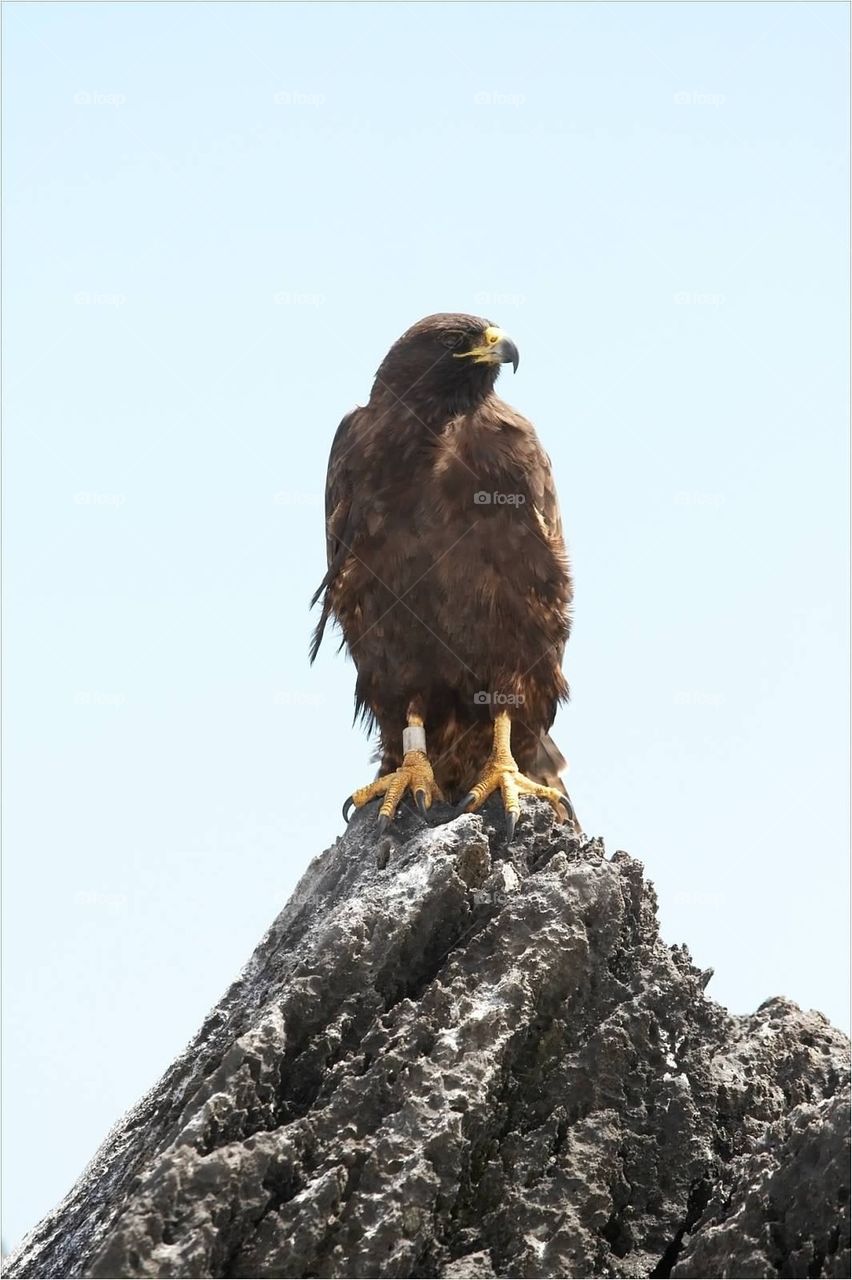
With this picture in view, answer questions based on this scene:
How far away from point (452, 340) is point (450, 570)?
121 cm

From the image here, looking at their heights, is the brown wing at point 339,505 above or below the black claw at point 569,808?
above

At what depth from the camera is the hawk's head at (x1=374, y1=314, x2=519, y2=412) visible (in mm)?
6949

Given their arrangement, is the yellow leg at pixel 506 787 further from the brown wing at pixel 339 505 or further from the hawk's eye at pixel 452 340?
the hawk's eye at pixel 452 340

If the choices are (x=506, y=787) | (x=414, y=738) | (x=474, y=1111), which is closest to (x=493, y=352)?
(x=414, y=738)

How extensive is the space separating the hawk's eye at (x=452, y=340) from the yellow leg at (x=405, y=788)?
2.04 metres

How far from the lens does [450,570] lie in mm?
6664

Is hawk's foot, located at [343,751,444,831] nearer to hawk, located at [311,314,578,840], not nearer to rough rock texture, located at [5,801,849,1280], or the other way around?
hawk, located at [311,314,578,840]

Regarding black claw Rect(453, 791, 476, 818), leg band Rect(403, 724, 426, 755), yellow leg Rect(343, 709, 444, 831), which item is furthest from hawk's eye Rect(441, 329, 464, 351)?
black claw Rect(453, 791, 476, 818)

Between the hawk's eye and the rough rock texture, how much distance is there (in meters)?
2.51

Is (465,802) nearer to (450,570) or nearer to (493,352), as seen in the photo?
(450,570)

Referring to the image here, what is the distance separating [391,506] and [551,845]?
76.6 inches

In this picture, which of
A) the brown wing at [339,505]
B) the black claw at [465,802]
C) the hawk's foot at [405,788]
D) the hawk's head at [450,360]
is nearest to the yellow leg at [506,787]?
the black claw at [465,802]

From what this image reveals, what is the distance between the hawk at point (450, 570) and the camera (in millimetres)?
6703

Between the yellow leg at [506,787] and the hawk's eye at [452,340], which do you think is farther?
the hawk's eye at [452,340]
